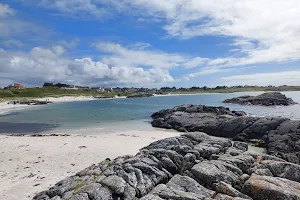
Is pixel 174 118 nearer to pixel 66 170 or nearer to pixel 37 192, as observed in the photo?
pixel 66 170

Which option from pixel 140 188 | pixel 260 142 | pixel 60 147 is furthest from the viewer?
A: pixel 260 142

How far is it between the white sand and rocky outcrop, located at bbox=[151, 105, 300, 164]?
14.2 meters

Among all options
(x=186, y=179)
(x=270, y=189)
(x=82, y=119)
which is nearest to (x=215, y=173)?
(x=186, y=179)

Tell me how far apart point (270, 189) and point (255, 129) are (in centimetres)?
2484

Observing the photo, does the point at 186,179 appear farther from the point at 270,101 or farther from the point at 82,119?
the point at 270,101

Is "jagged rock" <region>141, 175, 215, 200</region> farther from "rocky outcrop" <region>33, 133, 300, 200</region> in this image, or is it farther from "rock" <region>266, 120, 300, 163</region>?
"rock" <region>266, 120, 300, 163</region>

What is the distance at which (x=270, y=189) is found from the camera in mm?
10617

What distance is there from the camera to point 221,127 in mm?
37531

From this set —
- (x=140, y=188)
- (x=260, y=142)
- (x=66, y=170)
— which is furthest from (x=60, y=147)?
(x=260, y=142)

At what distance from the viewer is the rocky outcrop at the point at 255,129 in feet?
84.3

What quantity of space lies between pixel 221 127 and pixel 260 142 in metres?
7.95

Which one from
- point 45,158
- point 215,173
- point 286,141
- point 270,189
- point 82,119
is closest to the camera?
point 270,189

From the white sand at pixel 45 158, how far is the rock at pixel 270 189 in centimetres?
1321

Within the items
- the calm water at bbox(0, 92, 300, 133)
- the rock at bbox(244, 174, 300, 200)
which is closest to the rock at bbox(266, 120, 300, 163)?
the rock at bbox(244, 174, 300, 200)
